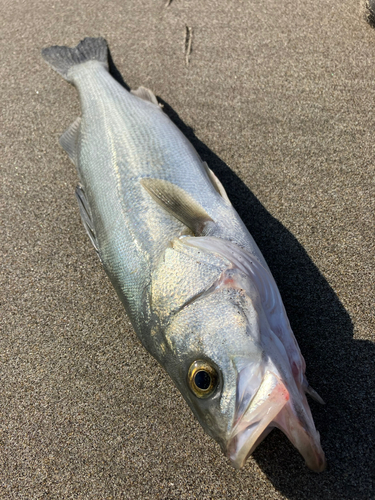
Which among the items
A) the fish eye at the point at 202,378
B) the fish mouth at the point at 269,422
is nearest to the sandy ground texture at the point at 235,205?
the fish mouth at the point at 269,422

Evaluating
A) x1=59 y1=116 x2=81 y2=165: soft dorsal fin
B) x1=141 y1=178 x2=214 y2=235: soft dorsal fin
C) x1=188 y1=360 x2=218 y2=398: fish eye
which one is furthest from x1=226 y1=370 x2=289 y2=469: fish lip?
x1=59 y1=116 x2=81 y2=165: soft dorsal fin

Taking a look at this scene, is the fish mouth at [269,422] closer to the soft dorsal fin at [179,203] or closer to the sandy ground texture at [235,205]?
the sandy ground texture at [235,205]

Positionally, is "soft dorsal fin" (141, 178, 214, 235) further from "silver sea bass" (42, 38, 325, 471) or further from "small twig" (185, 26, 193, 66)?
"small twig" (185, 26, 193, 66)

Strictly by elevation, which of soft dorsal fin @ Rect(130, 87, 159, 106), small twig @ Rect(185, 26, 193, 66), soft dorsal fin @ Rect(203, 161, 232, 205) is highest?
small twig @ Rect(185, 26, 193, 66)

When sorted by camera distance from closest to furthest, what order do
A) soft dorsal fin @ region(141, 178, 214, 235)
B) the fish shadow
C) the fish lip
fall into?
the fish lip, the fish shadow, soft dorsal fin @ region(141, 178, 214, 235)

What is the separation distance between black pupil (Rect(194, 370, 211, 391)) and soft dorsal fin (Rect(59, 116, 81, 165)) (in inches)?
83.7

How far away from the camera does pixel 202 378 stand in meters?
1.58

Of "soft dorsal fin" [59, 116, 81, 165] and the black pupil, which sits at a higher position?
"soft dorsal fin" [59, 116, 81, 165]

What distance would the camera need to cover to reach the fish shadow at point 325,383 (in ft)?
6.33

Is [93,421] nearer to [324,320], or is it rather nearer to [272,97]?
[324,320]

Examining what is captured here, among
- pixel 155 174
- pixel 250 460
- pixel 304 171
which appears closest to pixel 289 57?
pixel 304 171

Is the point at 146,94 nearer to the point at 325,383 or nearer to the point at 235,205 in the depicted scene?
the point at 235,205

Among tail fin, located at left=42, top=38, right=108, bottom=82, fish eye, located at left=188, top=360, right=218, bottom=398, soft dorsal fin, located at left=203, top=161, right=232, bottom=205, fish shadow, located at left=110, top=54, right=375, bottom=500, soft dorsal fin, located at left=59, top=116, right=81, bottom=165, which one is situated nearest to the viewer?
fish eye, located at left=188, top=360, right=218, bottom=398

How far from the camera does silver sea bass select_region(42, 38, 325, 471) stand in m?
1.49
